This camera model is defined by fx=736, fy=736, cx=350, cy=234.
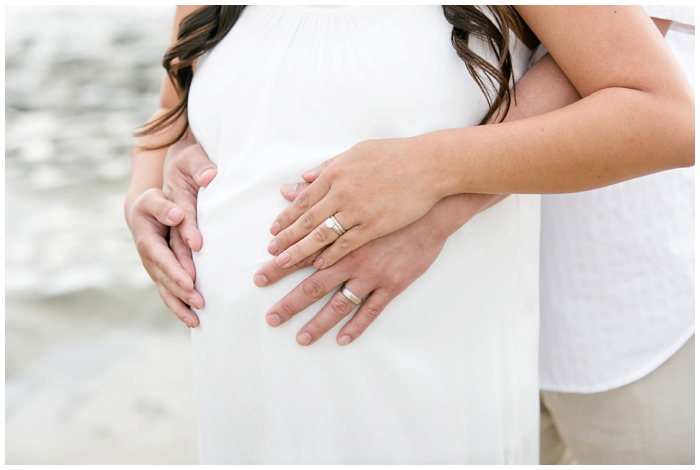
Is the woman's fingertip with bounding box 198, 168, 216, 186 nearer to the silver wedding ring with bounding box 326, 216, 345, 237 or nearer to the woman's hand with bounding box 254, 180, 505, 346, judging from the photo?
the woman's hand with bounding box 254, 180, 505, 346

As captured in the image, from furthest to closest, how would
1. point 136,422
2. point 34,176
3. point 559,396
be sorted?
point 34,176
point 136,422
point 559,396

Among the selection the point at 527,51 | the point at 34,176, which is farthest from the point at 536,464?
the point at 34,176

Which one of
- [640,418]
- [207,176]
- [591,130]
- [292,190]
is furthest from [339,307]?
[640,418]

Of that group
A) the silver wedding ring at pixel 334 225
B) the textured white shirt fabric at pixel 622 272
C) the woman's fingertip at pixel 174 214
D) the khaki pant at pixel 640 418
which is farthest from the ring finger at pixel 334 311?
the khaki pant at pixel 640 418

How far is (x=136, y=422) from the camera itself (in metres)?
3.03

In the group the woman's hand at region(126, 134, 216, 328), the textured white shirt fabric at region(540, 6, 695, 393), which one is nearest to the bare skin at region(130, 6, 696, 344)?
the woman's hand at region(126, 134, 216, 328)

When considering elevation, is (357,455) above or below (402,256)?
below

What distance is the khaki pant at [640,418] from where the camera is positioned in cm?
162

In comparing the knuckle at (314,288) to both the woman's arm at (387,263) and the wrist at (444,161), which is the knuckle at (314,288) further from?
the wrist at (444,161)

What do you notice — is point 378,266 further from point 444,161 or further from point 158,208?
point 158,208

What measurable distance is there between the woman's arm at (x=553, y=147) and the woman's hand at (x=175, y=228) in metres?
0.26

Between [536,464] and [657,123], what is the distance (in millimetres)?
837

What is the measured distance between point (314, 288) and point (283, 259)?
8cm

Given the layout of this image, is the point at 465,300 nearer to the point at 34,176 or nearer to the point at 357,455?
the point at 357,455
